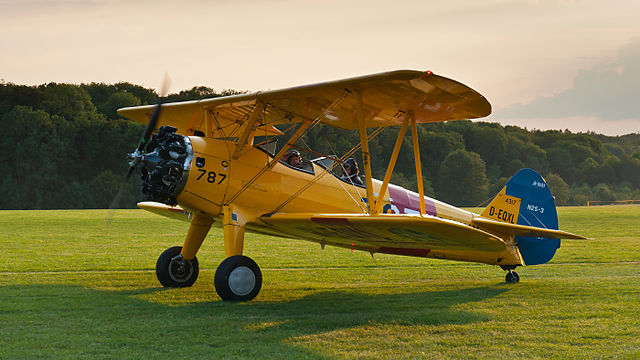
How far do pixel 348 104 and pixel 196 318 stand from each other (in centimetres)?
400

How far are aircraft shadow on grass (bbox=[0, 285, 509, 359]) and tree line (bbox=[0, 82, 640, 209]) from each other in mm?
Result: 31324

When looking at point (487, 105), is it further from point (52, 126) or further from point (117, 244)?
point (52, 126)

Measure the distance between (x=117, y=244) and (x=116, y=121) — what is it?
163 ft

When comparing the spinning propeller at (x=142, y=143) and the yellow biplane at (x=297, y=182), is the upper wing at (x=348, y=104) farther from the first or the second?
the spinning propeller at (x=142, y=143)

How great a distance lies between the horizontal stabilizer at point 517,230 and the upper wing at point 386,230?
1.04 meters

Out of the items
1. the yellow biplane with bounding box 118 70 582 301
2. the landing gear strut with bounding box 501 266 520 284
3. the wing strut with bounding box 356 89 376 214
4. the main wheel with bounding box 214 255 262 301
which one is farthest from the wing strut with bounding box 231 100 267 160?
the landing gear strut with bounding box 501 266 520 284

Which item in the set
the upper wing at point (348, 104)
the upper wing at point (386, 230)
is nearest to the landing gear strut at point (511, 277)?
the upper wing at point (386, 230)

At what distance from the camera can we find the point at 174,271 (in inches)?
378

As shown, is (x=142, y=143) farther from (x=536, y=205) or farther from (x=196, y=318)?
(x=536, y=205)

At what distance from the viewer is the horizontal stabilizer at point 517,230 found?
854 centimetres

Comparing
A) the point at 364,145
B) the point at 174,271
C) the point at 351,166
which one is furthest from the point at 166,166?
the point at 351,166

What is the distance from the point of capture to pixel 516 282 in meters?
10.9

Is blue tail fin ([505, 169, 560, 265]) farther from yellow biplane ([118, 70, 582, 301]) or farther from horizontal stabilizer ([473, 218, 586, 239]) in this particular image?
horizontal stabilizer ([473, 218, 586, 239])

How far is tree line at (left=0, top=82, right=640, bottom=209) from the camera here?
56.4m
